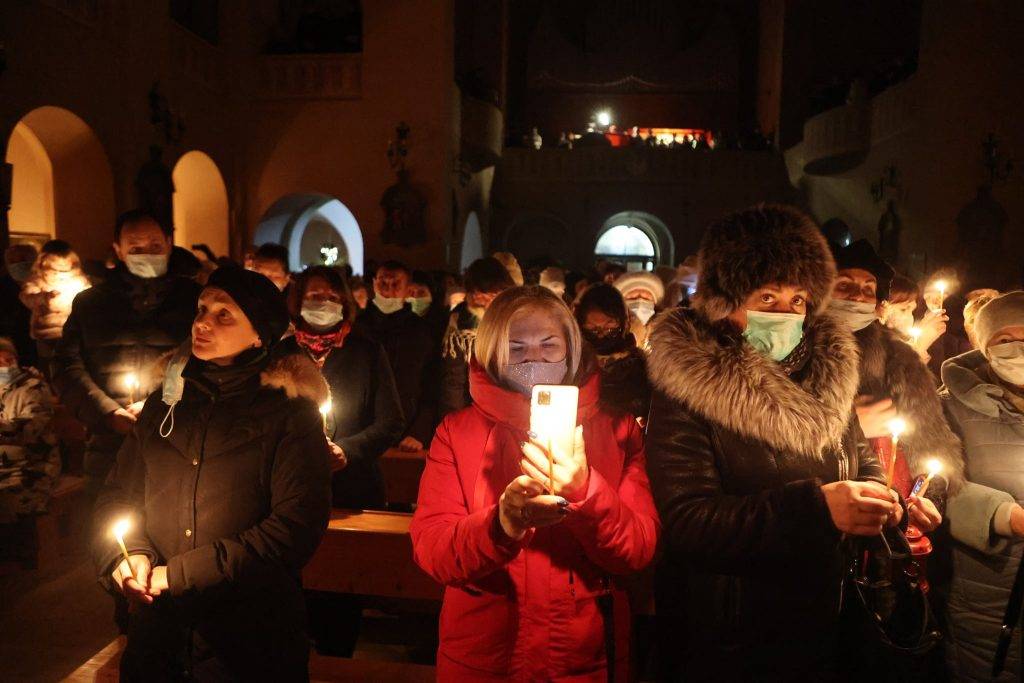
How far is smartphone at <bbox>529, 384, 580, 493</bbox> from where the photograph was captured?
1396mm

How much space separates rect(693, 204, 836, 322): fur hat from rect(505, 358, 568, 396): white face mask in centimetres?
46

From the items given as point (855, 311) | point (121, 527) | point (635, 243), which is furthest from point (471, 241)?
point (121, 527)

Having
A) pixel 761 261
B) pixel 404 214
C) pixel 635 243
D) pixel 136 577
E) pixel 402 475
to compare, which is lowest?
pixel 402 475

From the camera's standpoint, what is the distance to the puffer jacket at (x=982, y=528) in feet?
7.66

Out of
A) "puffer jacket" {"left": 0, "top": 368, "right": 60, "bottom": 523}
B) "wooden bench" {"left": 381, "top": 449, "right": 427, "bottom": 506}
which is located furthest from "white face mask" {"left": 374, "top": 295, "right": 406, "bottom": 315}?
"puffer jacket" {"left": 0, "top": 368, "right": 60, "bottom": 523}

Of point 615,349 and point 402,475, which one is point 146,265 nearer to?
point 402,475

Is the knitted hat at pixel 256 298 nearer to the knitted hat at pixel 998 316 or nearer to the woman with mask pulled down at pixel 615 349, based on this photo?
the woman with mask pulled down at pixel 615 349

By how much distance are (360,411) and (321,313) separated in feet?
1.60

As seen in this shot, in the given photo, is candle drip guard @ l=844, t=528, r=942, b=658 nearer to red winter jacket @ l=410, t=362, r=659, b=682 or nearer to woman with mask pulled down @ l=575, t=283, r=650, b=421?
red winter jacket @ l=410, t=362, r=659, b=682

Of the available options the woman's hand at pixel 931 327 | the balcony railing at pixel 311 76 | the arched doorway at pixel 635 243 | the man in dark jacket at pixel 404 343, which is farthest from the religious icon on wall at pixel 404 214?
the woman's hand at pixel 931 327

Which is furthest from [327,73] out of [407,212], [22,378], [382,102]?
[22,378]

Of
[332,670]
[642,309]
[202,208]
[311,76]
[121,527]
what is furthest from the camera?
[311,76]

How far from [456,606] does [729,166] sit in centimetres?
2031

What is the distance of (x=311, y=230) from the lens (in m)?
20.3
